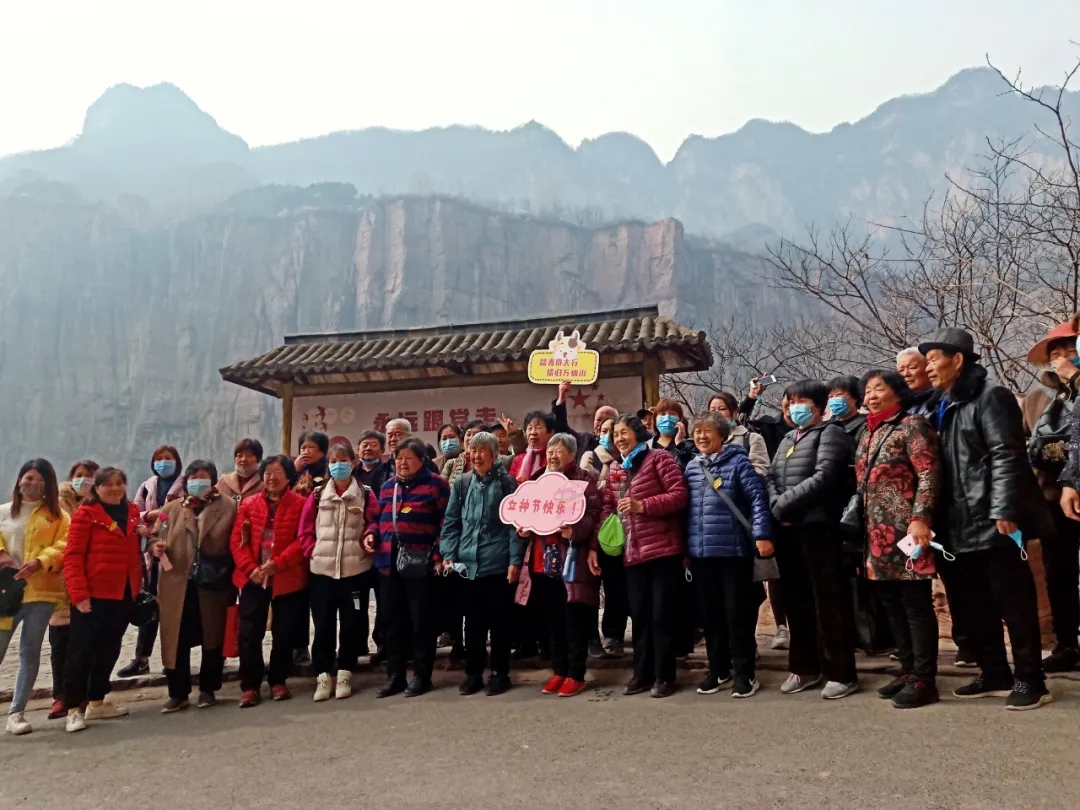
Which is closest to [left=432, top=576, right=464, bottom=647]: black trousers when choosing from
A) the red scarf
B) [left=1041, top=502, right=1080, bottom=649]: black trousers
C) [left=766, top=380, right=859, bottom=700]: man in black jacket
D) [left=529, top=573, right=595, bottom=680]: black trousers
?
[left=529, top=573, right=595, bottom=680]: black trousers

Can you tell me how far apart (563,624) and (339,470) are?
1.85 metres

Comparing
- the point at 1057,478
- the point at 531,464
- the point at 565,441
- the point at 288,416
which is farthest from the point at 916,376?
the point at 288,416

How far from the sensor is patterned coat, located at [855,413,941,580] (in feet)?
12.1

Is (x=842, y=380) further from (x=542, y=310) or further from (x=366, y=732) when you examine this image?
(x=542, y=310)

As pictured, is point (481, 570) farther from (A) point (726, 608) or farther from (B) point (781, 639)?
(B) point (781, 639)

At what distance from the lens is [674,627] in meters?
4.36

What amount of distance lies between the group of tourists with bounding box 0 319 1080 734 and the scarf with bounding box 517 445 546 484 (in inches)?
0.6

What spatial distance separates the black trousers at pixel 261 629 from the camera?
4.89m

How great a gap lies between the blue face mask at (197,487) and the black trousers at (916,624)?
432 cm

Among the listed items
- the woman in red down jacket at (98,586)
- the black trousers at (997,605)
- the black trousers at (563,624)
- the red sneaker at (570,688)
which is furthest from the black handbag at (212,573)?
the black trousers at (997,605)

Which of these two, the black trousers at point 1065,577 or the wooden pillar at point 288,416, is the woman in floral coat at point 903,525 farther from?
the wooden pillar at point 288,416

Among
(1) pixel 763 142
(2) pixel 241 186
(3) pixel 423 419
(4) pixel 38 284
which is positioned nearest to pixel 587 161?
(1) pixel 763 142

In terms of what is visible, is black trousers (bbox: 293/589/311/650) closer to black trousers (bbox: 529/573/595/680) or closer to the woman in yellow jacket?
the woman in yellow jacket

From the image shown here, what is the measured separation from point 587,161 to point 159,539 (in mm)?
114087
